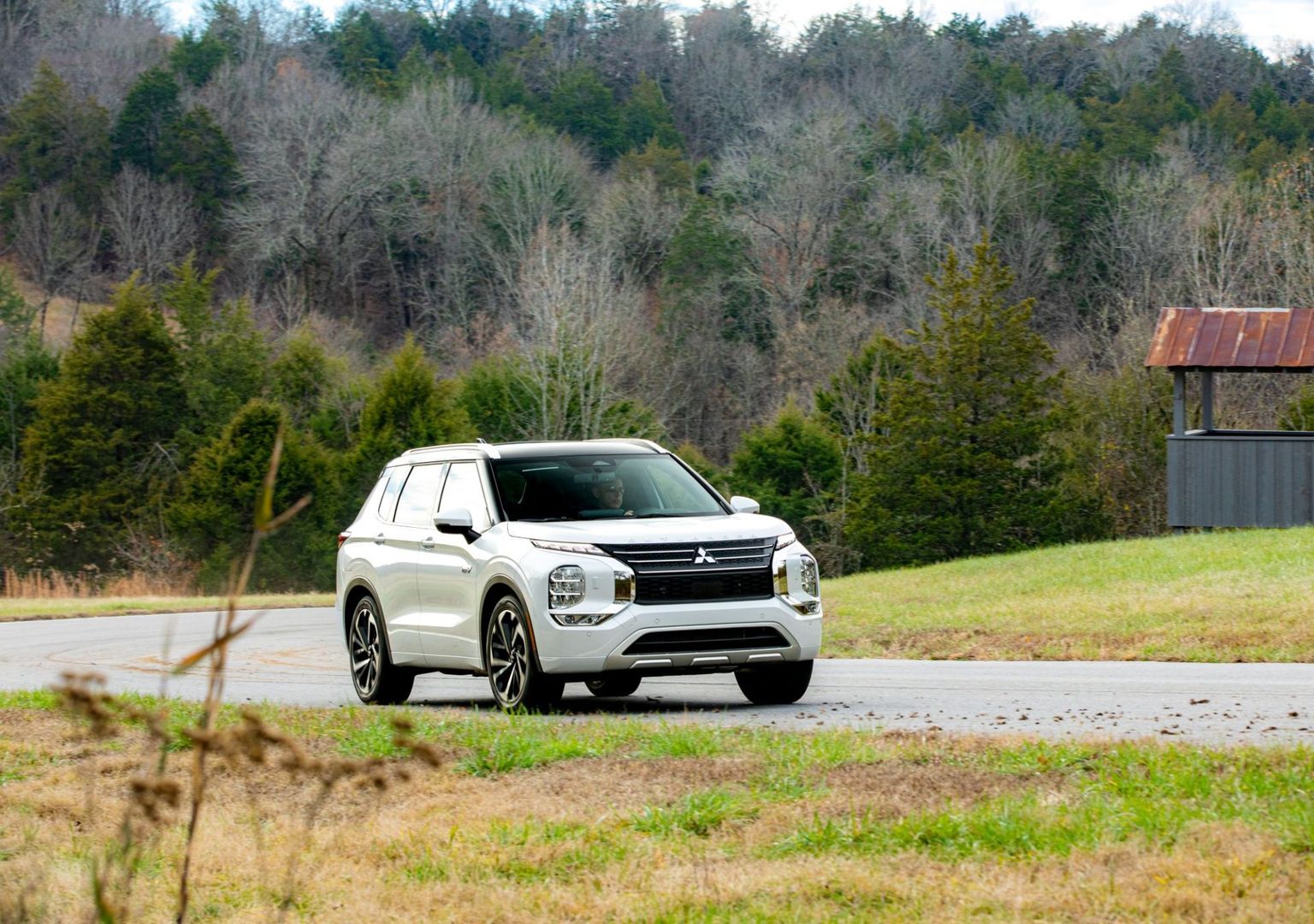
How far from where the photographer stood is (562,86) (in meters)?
107

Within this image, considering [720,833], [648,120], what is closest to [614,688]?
[720,833]

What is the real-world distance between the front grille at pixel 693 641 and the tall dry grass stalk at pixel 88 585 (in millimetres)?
26802

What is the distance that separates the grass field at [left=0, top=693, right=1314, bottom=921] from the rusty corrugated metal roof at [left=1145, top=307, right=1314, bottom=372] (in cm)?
2543

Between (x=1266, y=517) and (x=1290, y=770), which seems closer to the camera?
(x=1290, y=770)

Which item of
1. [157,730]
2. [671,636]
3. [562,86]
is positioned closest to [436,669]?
[671,636]

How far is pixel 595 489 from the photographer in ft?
43.1

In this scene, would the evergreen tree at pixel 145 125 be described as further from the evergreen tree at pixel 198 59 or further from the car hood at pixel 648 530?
the car hood at pixel 648 530

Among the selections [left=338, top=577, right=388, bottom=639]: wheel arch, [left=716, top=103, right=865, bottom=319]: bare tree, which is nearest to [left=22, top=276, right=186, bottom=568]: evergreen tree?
[left=716, top=103, right=865, bottom=319]: bare tree

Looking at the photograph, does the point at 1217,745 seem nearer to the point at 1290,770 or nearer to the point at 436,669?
the point at 1290,770

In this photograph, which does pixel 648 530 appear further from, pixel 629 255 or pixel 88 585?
pixel 629 255

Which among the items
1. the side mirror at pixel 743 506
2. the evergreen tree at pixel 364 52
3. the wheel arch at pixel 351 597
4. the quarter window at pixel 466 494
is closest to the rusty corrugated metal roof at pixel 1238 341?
the side mirror at pixel 743 506

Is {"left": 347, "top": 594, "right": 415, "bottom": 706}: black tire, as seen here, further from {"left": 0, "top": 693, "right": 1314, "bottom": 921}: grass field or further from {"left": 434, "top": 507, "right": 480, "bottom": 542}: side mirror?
{"left": 0, "top": 693, "right": 1314, "bottom": 921}: grass field

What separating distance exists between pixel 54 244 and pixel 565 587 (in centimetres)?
8368

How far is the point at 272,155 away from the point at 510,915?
88.6 metres
